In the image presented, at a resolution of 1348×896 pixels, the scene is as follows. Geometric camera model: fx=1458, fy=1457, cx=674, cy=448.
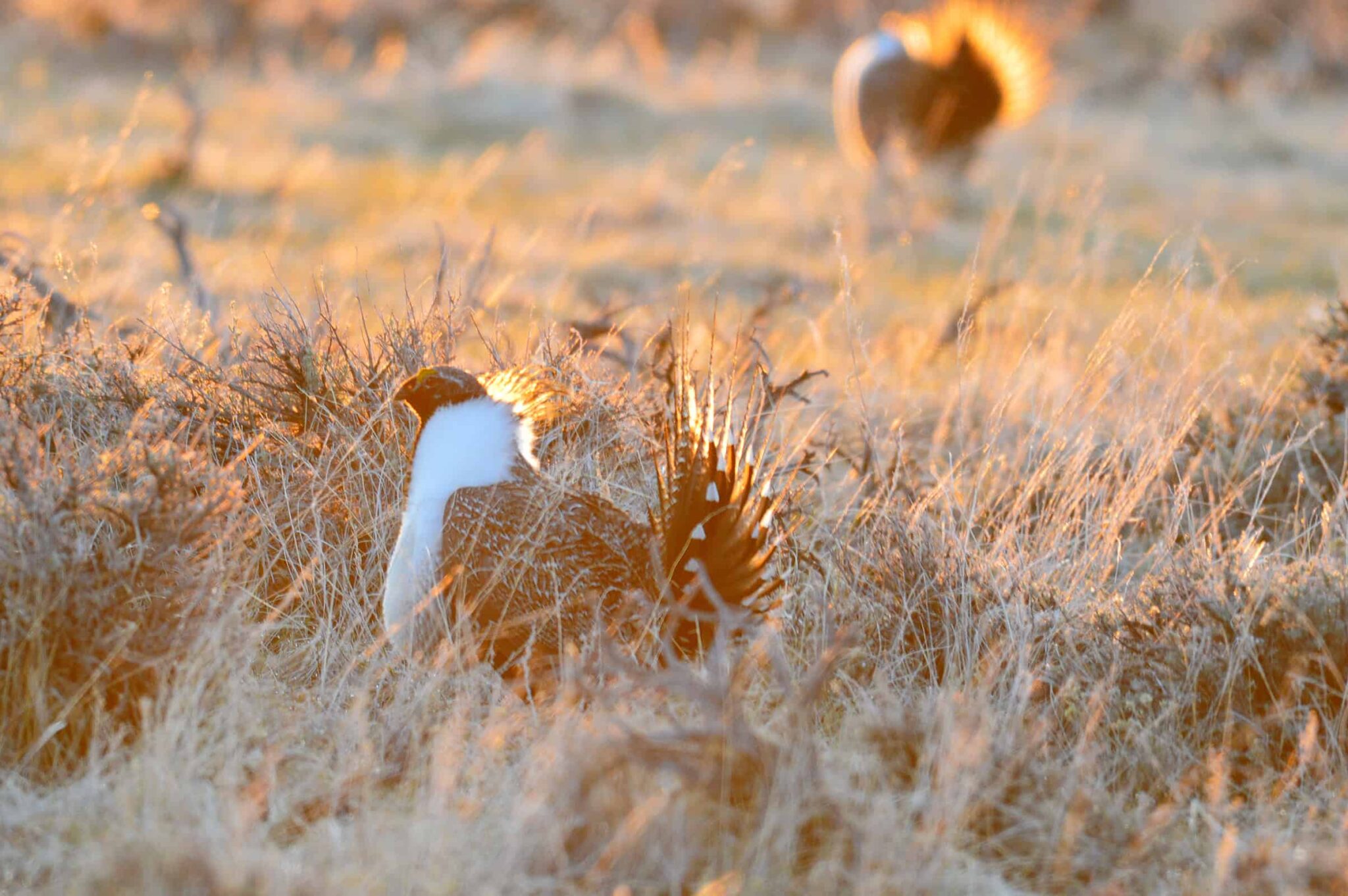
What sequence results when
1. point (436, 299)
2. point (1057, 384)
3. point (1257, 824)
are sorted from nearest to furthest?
point (1257, 824) → point (436, 299) → point (1057, 384)

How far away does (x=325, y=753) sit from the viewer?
2.68m

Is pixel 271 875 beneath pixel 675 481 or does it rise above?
beneath

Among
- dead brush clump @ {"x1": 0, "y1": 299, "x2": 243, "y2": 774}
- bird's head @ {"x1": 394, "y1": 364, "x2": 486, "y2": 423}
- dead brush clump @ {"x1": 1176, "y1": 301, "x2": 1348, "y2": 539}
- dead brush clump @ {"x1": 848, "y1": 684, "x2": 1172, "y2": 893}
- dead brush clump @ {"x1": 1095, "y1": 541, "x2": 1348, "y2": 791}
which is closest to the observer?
dead brush clump @ {"x1": 848, "y1": 684, "x2": 1172, "y2": 893}

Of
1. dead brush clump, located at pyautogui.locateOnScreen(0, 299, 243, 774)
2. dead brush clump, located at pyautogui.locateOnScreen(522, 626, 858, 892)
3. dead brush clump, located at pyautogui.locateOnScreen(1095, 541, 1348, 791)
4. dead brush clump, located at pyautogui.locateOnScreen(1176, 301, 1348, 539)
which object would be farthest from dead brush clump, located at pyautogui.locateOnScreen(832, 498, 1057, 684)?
dead brush clump, located at pyautogui.locateOnScreen(0, 299, 243, 774)

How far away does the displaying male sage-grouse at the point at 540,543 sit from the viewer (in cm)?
290

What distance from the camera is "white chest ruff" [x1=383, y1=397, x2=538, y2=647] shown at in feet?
9.50

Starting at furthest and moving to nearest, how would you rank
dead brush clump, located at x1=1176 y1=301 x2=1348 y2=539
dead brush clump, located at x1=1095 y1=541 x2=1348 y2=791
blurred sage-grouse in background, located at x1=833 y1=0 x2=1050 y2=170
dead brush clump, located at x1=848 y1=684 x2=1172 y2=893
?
blurred sage-grouse in background, located at x1=833 y1=0 x2=1050 y2=170, dead brush clump, located at x1=1176 y1=301 x2=1348 y2=539, dead brush clump, located at x1=1095 y1=541 x2=1348 y2=791, dead brush clump, located at x1=848 y1=684 x2=1172 y2=893

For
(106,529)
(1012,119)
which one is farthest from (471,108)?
(106,529)

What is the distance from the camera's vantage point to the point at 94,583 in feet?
9.07

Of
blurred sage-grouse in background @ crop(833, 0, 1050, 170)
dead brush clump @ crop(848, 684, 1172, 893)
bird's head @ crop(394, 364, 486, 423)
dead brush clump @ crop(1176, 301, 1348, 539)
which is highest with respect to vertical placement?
blurred sage-grouse in background @ crop(833, 0, 1050, 170)

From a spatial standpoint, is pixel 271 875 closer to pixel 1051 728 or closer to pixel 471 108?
pixel 1051 728

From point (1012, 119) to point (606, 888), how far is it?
777 centimetres

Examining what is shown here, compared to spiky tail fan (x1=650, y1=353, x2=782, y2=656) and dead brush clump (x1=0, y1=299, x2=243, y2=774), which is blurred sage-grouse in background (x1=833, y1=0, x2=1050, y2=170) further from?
dead brush clump (x1=0, y1=299, x2=243, y2=774)

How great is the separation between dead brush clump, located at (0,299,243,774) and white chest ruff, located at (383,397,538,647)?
1.11 feet
